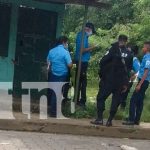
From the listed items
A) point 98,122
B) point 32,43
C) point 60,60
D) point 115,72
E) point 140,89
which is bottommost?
point 98,122

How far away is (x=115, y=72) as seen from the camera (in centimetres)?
938

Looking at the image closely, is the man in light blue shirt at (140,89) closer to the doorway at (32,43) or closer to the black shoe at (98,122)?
the black shoe at (98,122)

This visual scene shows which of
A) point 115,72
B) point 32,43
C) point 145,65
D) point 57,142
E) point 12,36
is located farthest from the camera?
point 32,43

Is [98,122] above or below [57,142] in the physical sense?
above

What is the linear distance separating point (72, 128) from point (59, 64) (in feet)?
4.46

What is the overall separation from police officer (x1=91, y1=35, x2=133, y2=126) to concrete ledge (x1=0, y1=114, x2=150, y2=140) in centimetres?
18

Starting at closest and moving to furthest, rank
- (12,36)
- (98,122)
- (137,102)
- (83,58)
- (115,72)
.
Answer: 1. (115,72)
2. (98,122)
3. (137,102)
4. (83,58)
5. (12,36)

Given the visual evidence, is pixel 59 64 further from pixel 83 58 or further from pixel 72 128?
pixel 72 128

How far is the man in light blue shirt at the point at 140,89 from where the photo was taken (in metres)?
9.53

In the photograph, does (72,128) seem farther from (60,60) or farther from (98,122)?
(60,60)

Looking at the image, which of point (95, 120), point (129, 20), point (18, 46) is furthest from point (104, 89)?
point (129, 20)

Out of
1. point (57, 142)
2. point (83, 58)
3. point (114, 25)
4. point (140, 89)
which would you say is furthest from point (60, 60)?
point (114, 25)

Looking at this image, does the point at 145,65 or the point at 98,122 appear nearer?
the point at 145,65

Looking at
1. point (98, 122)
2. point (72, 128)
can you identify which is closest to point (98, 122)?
→ point (98, 122)
